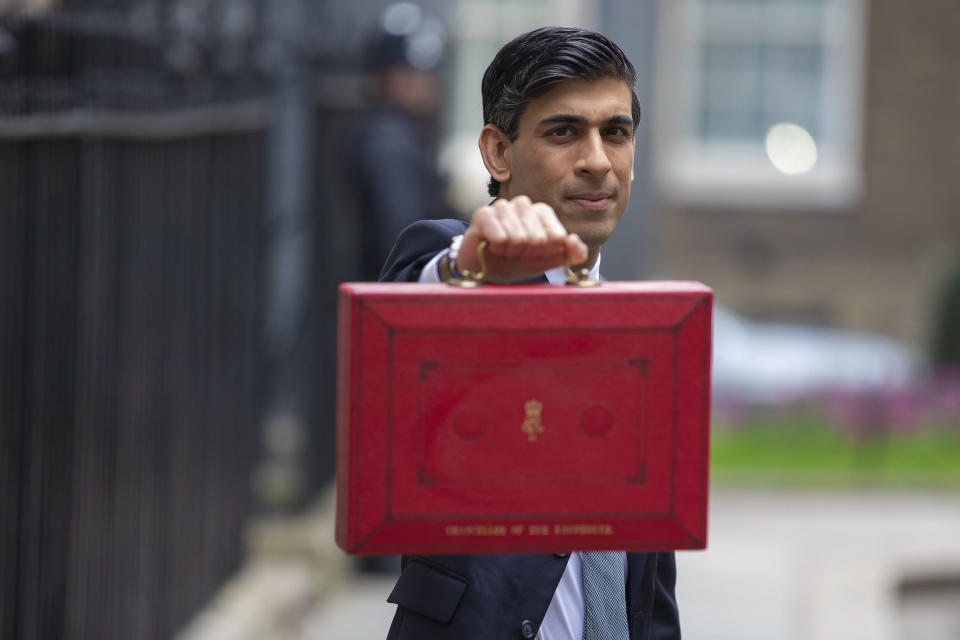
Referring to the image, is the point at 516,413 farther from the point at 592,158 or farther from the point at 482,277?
the point at 592,158

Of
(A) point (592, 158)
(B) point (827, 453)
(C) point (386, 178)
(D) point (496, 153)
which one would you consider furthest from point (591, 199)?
(B) point (827, 453)

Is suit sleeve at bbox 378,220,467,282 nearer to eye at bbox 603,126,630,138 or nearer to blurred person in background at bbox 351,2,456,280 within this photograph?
eye at bbox 603,126,630,138

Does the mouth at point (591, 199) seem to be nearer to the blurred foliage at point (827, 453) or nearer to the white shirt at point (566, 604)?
the white shirt at point (566, 604)

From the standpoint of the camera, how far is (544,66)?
2391 millimetres

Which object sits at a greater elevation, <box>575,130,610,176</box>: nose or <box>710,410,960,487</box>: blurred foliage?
<box>575,130,610,176</box>: nose

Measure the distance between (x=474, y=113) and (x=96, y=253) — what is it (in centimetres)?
1599

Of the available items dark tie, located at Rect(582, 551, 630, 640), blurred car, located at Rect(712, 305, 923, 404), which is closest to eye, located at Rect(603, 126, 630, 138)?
dark tie, located at Rect(582, 551, 630, 640)

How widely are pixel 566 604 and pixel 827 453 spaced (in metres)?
9.09

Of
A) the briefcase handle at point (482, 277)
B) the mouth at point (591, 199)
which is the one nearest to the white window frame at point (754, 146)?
the mouth at point (591, 199)

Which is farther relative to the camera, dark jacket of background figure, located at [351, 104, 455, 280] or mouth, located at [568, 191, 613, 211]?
dark jacket of background figure, located at [351, 104, 455, 280]

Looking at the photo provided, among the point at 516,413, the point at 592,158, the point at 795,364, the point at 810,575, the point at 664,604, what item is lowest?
the point at 810,575

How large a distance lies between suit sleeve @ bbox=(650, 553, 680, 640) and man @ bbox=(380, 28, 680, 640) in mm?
87

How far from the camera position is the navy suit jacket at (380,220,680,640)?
246 cm

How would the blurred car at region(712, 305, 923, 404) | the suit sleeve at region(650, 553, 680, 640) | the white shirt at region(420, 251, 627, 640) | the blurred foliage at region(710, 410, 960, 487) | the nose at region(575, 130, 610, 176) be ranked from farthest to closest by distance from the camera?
the blurred car at region(712, 305, 923, 404) → the blurred foliage at region(710, 410, 960, 487) → the suit sleeve at region(650, 553, 680, 640) → the white shirt at region(420, 251, 627, 640) → the nose at region(575, 130, 610, 176)
